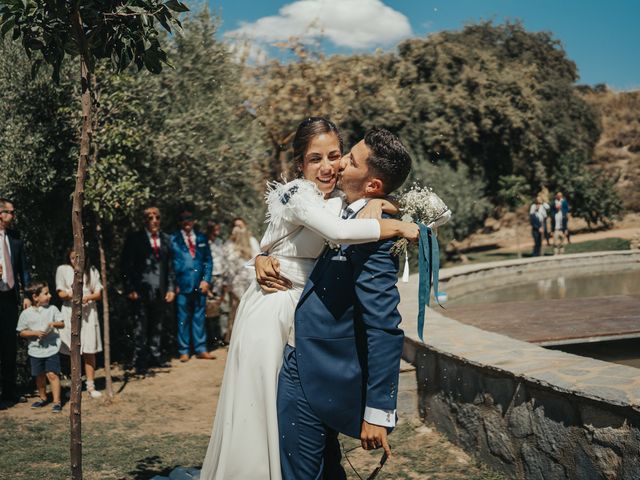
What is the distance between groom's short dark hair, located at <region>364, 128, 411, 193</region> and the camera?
2885mm

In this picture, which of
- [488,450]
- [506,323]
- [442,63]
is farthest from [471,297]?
[442,63]

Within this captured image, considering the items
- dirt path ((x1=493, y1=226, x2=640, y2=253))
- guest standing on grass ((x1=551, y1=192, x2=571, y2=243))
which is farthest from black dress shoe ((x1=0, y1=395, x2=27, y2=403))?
dirt path ((x1=493, y1=226, x2=640, y2=253))

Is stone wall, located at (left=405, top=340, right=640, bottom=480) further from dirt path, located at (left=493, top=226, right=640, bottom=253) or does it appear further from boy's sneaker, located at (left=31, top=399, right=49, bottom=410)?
Result: dirt path, located at (left=493, top=226, right=640, bottom=253)

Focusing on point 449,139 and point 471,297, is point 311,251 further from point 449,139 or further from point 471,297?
point 449,139

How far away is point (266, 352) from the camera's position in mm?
3121

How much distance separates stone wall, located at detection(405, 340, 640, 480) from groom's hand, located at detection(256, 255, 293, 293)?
1.79 m

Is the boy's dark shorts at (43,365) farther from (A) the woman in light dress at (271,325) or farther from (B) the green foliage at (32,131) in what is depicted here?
(A) the woman in light dress at (271,325)

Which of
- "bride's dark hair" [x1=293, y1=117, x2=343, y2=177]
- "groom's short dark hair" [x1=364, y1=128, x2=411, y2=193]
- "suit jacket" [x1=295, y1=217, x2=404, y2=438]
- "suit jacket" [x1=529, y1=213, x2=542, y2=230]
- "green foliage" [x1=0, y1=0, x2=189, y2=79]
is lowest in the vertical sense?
"suit jacket" [x1=295, y1=217, x2=404, y2=438]

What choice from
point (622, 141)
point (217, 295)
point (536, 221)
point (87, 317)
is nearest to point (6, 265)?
point (87, 317)

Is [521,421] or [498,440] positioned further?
[498,440]

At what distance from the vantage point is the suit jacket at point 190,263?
30.8 feet

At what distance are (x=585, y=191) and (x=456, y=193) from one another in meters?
10.8

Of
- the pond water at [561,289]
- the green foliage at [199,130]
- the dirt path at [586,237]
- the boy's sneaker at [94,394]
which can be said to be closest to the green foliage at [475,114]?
the dirt path at [586,237]

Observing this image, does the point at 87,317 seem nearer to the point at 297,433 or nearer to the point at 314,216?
the point at 297,433
